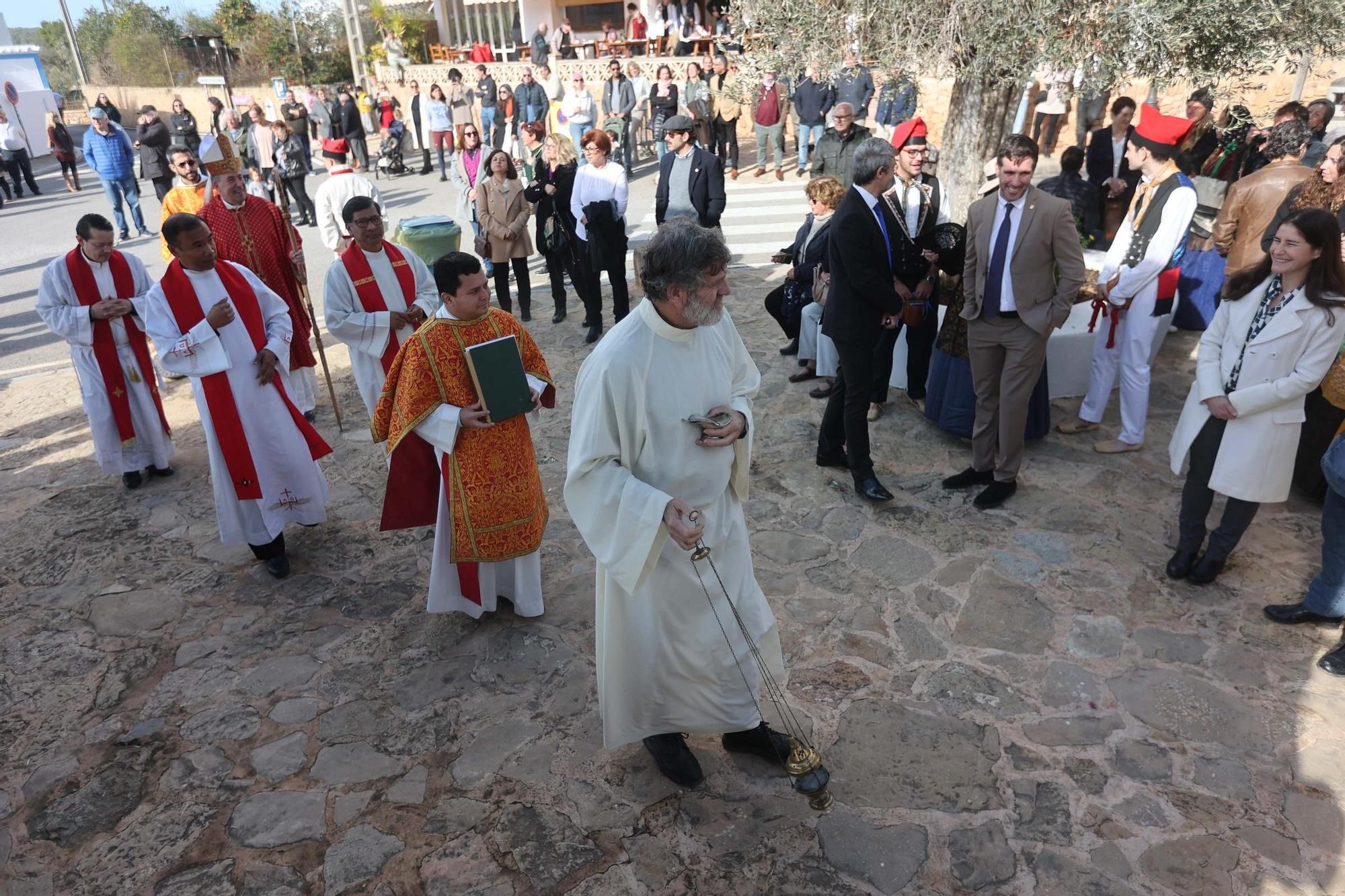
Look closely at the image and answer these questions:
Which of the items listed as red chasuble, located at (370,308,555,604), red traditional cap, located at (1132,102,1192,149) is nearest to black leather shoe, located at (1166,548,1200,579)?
red traditional cap, located at (1132,102,1192,149)

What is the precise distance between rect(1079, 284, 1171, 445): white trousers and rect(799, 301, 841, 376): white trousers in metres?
1.72

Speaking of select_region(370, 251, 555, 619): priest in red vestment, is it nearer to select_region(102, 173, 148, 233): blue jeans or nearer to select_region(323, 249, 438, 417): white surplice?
select_region(323, 249, 438, 417): white surplice

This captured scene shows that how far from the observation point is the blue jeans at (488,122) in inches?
719

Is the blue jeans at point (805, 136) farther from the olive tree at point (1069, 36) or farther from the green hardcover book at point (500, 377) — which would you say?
the green hardcover book at point (500, 377)

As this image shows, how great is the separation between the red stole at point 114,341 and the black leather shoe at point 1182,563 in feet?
20.4

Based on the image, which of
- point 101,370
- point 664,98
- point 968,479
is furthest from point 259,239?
point 664,98

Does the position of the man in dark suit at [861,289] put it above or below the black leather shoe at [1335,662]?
above

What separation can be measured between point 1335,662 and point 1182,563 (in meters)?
0.78

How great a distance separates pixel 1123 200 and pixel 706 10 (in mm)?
23749

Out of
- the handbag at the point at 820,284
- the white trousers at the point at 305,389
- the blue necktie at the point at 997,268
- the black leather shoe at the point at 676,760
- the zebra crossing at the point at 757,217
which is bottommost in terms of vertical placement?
the black leather shoe at the point at 676,760

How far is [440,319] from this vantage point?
3900 millimetres

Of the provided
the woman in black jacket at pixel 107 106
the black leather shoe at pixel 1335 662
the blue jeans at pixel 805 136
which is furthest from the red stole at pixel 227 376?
the woman in black jacket at pixel 107 106

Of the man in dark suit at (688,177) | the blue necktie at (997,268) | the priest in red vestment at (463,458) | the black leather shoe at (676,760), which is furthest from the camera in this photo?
the man in dark suit at (688,177)

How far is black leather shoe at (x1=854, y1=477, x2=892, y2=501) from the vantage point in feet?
17.2
